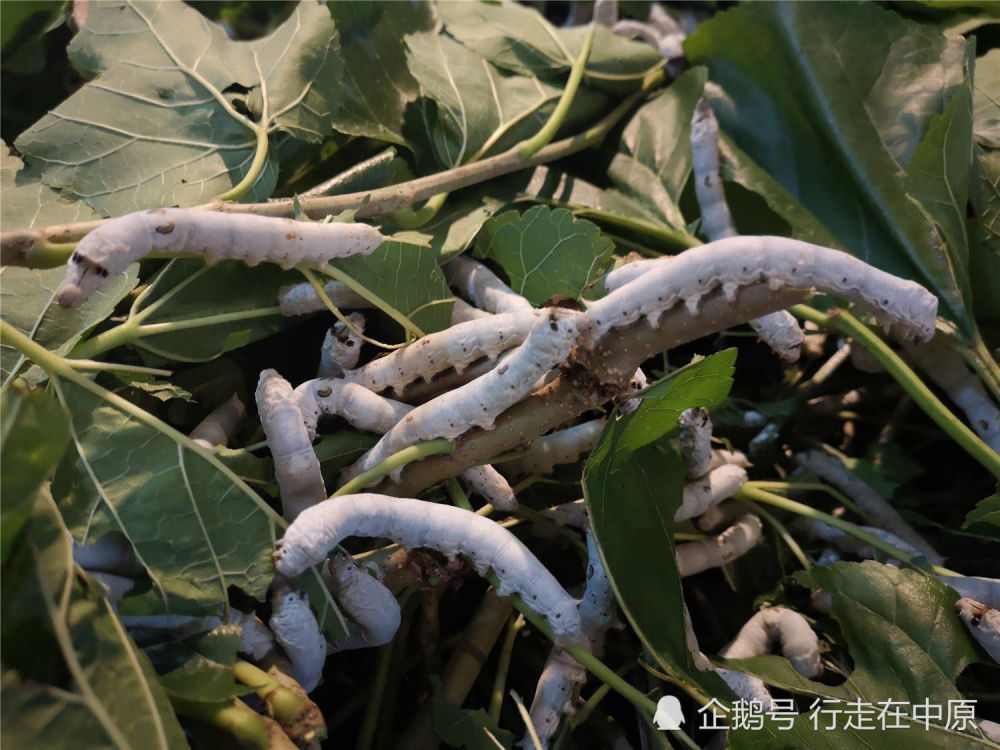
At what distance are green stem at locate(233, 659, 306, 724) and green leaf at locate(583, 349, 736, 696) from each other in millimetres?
378

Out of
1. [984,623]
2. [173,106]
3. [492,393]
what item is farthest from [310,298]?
[984,623]

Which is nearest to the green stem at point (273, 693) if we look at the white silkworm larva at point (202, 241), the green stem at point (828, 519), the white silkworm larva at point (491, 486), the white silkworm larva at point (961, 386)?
the white silkworm larva at point (491, 486)

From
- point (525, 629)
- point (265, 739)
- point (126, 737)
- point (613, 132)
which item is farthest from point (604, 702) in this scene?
point (613, 132)

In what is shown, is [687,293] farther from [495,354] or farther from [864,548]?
[864,548]

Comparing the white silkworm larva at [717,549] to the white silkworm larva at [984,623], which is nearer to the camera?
the white silkworm larva at [984,623]

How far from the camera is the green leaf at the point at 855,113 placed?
48.3 inches

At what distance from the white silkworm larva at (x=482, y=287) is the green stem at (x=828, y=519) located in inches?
19.0

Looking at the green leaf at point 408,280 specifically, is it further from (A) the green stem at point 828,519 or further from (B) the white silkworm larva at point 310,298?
(A) the green stem at point 828,519

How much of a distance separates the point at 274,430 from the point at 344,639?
28 centimetres

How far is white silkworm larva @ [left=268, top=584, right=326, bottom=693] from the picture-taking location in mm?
810

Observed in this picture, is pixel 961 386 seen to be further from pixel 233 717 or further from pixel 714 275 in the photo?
pixel 233 717

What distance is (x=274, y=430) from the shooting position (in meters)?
0.87

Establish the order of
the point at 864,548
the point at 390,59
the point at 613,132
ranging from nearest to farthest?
the point at 864,548, the point at 390,59, the point at 613,132

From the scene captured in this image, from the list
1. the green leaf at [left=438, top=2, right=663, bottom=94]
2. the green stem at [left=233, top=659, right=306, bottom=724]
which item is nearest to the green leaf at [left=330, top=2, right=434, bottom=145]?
the green leaf at [left=438, top=2, right=663, bottom=94]
